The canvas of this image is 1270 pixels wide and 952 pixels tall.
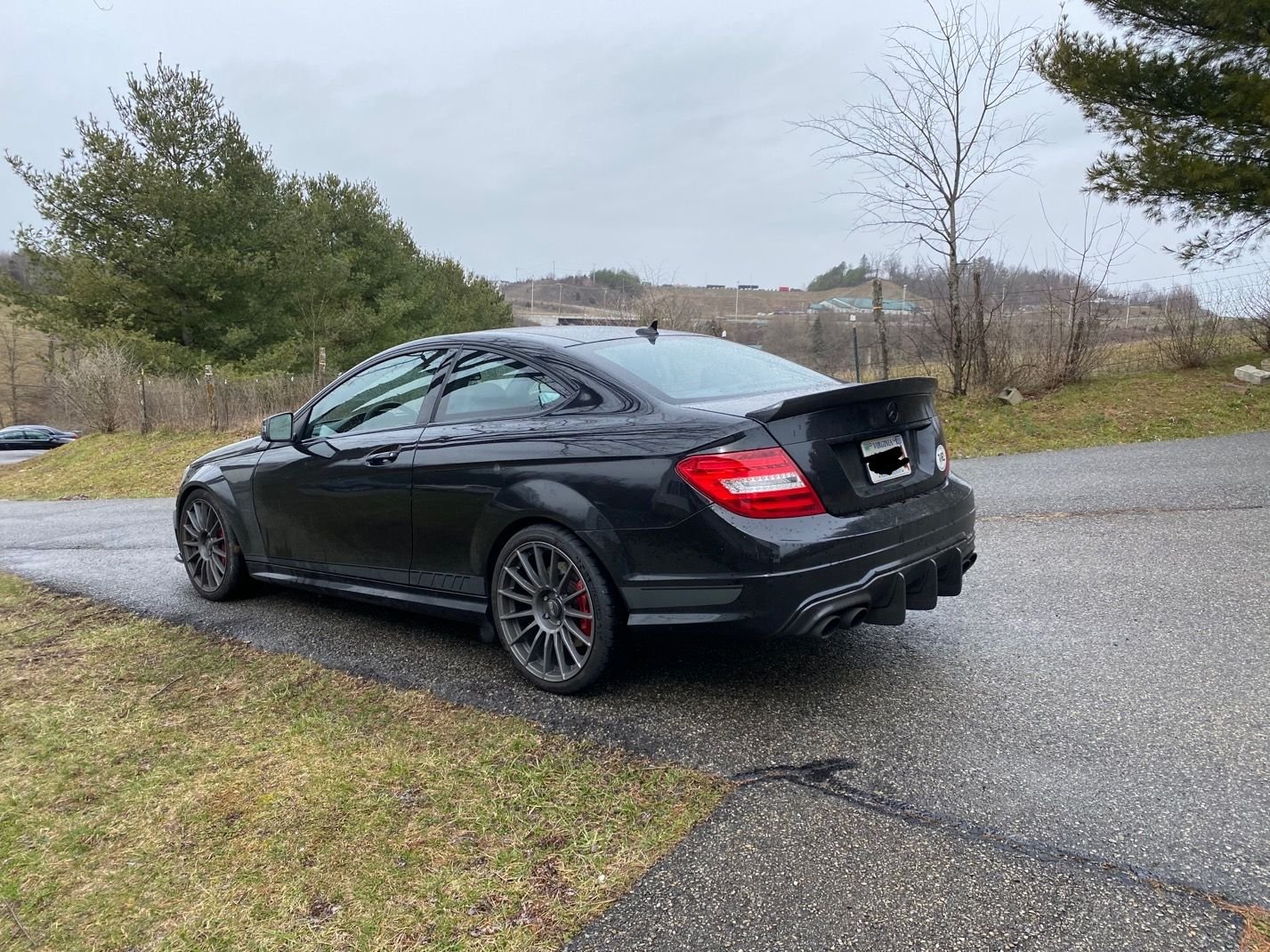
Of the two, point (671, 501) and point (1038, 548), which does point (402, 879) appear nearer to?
point (671, 501)

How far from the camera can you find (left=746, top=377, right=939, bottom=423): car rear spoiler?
9.77 feet

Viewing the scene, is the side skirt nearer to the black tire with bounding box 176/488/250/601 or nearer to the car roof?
the black tire with bounding box 176/488/250/601

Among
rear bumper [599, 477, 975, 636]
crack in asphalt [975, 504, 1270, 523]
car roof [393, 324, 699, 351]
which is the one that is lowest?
crack in asphalt [975, 504, 1270, 523]

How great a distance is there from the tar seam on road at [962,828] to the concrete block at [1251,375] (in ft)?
41.9

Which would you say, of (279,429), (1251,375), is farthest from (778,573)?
(1251,375)

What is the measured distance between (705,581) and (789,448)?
0.55m

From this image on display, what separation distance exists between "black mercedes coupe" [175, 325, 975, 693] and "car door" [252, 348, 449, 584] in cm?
1

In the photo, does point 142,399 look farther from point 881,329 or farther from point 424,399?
point 424,399

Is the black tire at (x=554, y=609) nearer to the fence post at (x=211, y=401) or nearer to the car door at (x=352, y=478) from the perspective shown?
the car door at (x=352, y=478)

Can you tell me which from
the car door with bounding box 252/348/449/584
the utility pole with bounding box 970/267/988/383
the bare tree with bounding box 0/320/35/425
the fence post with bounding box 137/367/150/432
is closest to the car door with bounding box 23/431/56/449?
the bare tree with bounding box 0/320/35/425

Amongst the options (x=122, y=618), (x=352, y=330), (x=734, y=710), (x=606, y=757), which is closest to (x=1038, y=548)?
(x=734, y=710)

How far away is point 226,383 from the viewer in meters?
20.2

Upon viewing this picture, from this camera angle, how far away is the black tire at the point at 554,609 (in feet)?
10.5

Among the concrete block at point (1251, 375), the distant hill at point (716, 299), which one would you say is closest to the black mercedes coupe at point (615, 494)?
the distant hill at point (716, 299)
